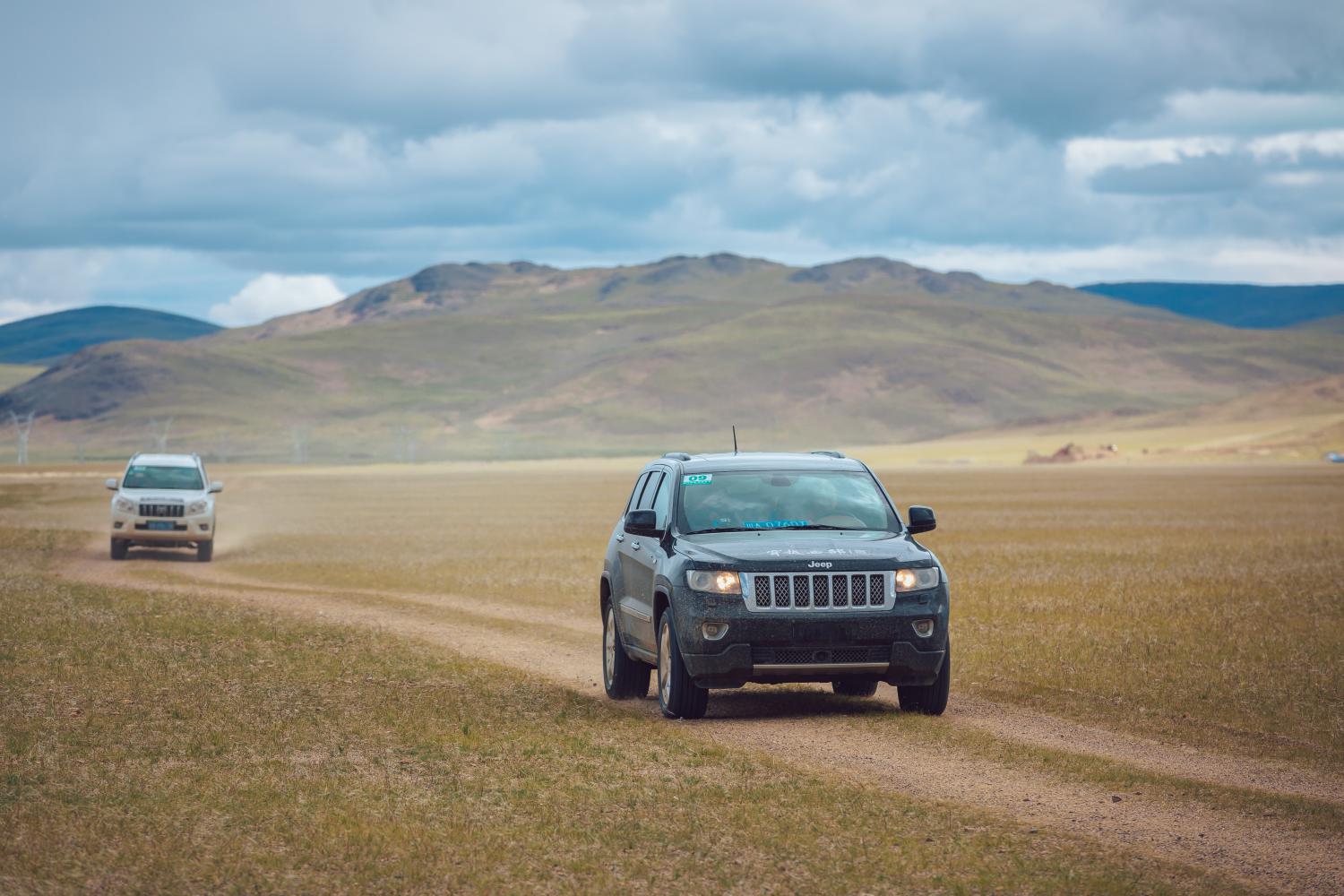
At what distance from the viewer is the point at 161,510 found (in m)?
33.2

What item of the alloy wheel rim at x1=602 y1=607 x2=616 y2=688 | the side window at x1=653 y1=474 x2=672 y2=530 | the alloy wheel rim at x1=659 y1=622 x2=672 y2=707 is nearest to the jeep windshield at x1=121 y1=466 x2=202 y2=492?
the alloy wheel rim at x1=602 y1=607 x2=616 y2=688

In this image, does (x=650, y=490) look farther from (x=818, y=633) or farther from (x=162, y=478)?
(x=162, y=478)

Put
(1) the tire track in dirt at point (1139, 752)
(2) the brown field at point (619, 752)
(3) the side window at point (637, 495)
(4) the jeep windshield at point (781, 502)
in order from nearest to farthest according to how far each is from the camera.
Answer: (2) the brown field at point (619, 752)
(1) the tire track in dirt at point (1139, 752)
(4) the jeep windshield at point (781, 502)
(3) the side window at point (637, 495)

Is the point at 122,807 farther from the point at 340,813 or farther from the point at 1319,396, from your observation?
the point at 1319,396

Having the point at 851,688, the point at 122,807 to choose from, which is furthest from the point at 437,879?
the point at 851,688

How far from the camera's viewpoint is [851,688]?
14555mm

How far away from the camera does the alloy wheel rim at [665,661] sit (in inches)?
504

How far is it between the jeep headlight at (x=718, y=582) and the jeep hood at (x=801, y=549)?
97 millimetres

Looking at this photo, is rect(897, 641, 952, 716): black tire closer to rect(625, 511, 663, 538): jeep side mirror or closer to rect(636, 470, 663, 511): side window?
rect(625, 511, 663, 538): jeep side mirror

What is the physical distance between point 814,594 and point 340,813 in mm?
4204

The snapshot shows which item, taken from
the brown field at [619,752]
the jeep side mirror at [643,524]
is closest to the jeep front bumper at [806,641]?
the brown field at [619,752]

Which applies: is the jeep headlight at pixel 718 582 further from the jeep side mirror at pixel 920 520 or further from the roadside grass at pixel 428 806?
the jeep side mirror at pixel 920 520

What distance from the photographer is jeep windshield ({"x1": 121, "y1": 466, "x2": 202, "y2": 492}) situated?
3422 centimetres

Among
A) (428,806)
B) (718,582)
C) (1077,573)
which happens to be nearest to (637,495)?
(718,582)
